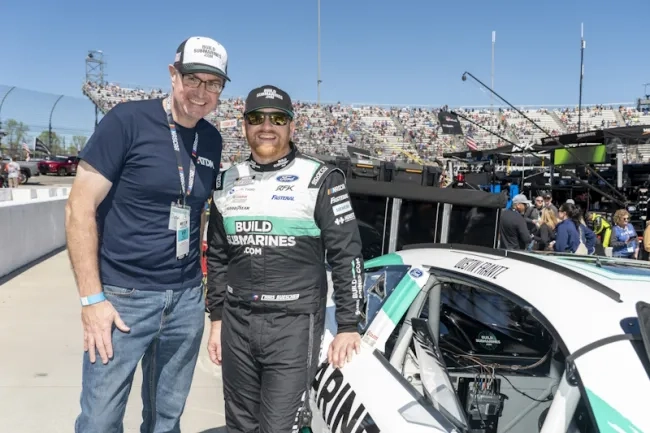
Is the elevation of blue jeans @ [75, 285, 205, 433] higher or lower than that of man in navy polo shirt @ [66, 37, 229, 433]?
lower

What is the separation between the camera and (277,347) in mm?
2043

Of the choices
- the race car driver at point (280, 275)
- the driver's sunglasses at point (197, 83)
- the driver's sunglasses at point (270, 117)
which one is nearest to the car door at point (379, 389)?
the race car driver at point (280, 275)

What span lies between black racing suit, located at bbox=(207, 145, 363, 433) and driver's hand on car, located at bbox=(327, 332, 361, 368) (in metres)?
0.03

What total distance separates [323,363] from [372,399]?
42 cm

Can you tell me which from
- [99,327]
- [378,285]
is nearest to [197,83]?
[99,327]

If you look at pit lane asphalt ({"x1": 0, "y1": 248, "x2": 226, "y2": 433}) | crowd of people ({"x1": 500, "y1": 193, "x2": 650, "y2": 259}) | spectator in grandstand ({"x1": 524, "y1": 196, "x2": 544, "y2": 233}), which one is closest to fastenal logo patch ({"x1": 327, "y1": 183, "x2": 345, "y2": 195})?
pit lane asphalt ({"x1": 0, "y1": 248, "x2": 226, "y2": 433})

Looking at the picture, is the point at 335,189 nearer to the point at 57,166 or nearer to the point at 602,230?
the point at 602,230

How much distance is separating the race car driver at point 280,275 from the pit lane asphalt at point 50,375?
64.8 inches

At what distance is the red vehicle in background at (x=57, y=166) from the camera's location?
3334cm

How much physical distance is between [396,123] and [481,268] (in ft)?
152

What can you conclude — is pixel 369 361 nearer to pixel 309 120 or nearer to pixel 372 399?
pixel 372 399

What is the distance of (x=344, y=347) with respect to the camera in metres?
2.10

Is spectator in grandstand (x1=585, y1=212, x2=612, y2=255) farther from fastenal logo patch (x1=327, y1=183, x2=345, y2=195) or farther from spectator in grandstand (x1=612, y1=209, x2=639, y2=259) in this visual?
fastenal logo patch (x1=327, y1=183, x2=345, y2=195)

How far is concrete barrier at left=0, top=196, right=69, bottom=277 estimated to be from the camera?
763 cm
